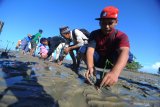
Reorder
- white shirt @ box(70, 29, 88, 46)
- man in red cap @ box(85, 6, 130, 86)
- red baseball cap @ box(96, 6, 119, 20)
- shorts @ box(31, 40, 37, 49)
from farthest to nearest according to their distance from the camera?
shorts @ box(31, 40, 37, 49)
white shirt @ box(70, 29, 88, 46)
red baseball cap @ box(96, 6, 119, 20)
man in red cap @ box(85, 6, 130, 86)

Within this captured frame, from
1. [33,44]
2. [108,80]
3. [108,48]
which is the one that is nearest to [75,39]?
[108,48]

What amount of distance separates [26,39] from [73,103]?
14.5m

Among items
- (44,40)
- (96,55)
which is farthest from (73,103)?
(44,40)

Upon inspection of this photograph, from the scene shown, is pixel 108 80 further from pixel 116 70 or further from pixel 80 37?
pixel 80 37

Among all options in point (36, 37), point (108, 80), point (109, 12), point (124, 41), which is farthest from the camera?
point (36, 37)

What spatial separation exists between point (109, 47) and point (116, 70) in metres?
1.78

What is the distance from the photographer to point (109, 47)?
4.48m

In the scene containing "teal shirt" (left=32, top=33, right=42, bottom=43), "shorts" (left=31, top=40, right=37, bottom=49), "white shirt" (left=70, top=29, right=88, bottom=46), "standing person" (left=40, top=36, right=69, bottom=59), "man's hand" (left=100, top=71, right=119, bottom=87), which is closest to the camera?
"man's hand" (left=100, top=71, right=119, bottom=87)

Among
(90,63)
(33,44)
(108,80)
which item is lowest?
(108,80)

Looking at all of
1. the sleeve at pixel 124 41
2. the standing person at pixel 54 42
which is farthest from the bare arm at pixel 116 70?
the standing person at pixel 54 42

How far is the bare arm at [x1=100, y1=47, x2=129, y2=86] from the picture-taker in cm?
248

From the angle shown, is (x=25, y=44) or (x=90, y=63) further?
(x=25, y=44)

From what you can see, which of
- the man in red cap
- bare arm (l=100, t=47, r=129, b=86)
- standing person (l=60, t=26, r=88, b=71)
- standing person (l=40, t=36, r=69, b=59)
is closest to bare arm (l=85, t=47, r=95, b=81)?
the man in red cap

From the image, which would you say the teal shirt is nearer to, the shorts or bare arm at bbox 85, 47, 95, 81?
the shorts
